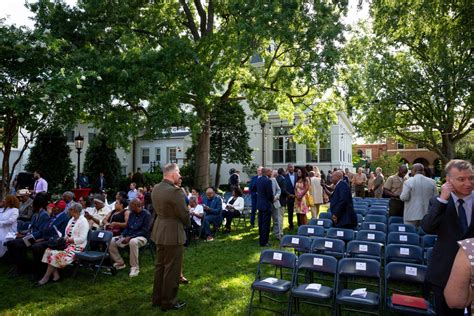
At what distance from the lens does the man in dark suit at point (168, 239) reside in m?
4.80

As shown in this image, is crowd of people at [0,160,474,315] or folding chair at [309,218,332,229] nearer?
crowd of people at [0,160,474,315]

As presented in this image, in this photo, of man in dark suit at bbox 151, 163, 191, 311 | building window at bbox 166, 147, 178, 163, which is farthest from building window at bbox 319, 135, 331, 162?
man in dark suit at bbox 151, 163, 191, 311

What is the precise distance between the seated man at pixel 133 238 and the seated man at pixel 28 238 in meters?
1.49

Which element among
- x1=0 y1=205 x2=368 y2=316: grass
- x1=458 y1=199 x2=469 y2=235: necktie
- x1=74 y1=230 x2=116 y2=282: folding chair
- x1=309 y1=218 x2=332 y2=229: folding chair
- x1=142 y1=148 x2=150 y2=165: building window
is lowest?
x1=0 y1=205 x2=368 y2=316: grass

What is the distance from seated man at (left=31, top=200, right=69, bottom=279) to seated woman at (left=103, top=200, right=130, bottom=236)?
0.91 m

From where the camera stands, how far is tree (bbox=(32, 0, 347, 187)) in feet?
39.1

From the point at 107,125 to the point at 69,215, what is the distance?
568cm

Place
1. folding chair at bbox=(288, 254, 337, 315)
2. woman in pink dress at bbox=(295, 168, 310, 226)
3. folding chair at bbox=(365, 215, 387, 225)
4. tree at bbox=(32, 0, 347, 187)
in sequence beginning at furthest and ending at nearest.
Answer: tree at bbox=(32, 0, 347, 187) < woman in pink dress at bbox=(295, 168, 310, 226) < folding chair at bbox=(365, 215, 387, 225) < folding chair at bbox=(288, 254, 337, 315)

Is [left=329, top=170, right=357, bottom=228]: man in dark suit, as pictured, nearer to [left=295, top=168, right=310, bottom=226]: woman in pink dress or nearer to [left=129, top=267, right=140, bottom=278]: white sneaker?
[left=295, top=168, right=310, bottom=226]: woman in pink dress

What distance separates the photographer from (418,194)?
6703 millimetres

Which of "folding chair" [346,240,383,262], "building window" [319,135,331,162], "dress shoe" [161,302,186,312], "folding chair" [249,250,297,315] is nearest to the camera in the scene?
"folding chair" [249,250,297,315]

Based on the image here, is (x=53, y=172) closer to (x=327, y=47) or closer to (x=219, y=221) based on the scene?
(x=219, y=221)

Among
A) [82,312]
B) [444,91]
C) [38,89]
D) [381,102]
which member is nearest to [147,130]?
[38,89]

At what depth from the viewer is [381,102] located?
72.9 ft
